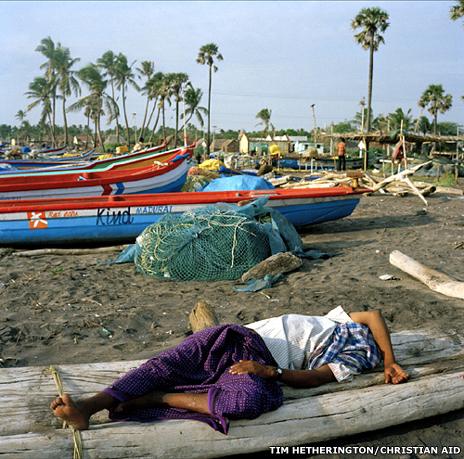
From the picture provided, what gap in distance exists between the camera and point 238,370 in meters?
2.69

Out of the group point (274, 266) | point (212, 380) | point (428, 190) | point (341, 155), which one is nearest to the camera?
point (212, 380)

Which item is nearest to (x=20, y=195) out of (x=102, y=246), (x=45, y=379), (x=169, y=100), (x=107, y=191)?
(x=107, y=191)

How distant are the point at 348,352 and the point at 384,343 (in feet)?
0.84

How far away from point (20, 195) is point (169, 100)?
4112 centimetres

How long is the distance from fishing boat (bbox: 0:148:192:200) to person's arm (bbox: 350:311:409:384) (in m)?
8.53

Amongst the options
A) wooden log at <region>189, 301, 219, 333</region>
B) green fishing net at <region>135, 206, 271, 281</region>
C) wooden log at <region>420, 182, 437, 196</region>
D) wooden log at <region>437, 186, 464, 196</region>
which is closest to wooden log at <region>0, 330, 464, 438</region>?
wooden log at <region>189, 301, 219, 333</region>

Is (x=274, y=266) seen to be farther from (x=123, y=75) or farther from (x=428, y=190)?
(x=123, y=75)

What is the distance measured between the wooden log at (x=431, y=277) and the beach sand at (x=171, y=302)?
0.08 meters

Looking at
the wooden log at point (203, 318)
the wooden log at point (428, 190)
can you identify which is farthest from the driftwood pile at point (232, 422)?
the wooden log at point (428, 190)

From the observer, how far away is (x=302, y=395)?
294cm

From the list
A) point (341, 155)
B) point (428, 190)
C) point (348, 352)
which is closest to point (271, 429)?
point (348, 352)

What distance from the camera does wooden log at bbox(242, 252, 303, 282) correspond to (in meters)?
6.23

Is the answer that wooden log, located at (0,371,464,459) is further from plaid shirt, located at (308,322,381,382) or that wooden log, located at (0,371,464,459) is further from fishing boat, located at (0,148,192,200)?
fishing boat, located at (0,148,192,200)

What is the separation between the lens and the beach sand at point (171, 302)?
418 centimetres
